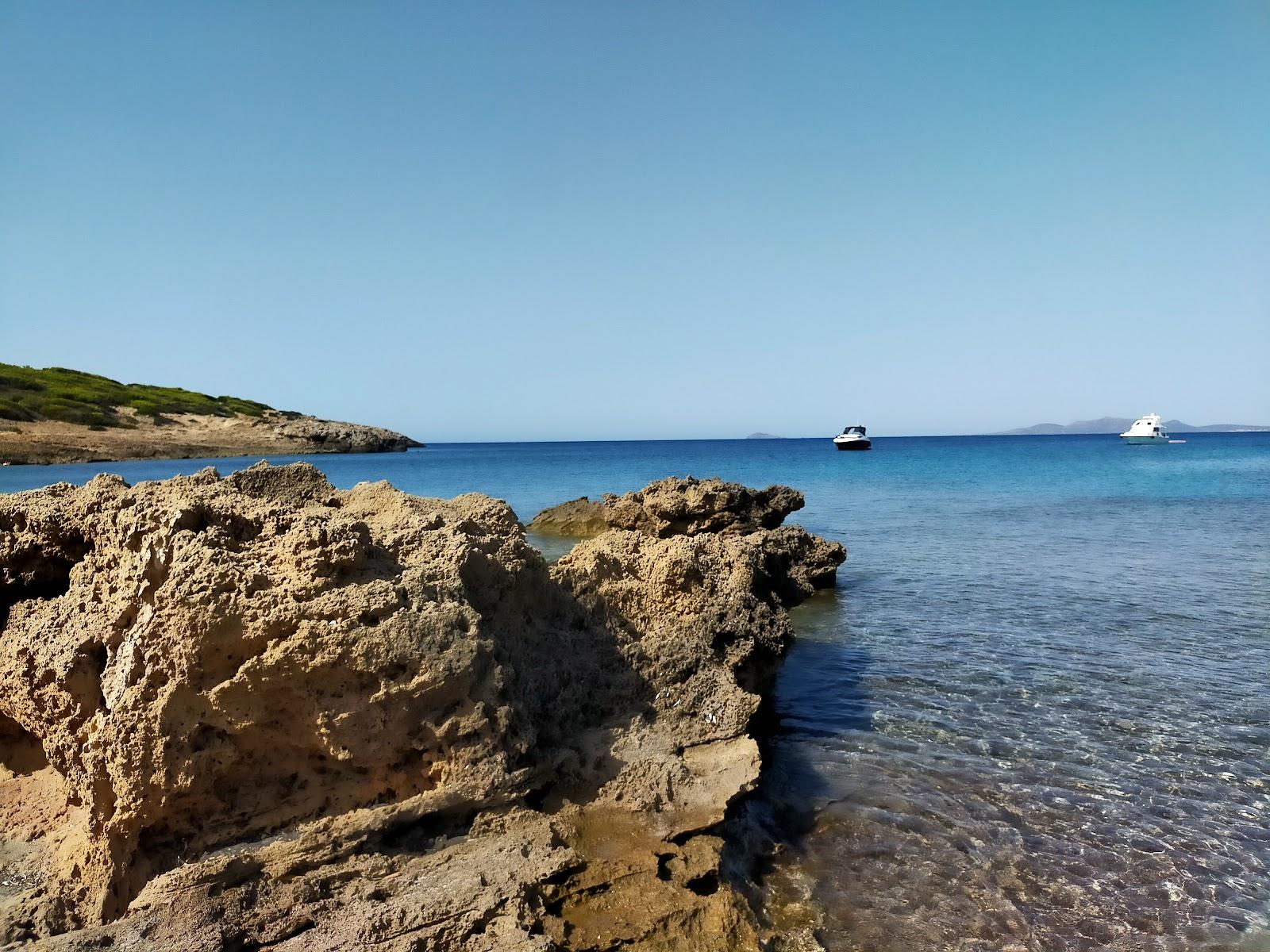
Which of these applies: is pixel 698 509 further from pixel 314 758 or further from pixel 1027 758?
pixel 314 758

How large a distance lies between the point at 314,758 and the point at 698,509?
1048 cm

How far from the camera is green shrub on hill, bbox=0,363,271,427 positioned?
59.5m

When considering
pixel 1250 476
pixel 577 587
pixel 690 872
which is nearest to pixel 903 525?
pixel 577 587

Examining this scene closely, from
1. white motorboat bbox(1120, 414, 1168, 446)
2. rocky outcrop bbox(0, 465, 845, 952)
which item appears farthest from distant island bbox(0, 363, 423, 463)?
white motorboat bbox(1120, 414, 1168, 446)

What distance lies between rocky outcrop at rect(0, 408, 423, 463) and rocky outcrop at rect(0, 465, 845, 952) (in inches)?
2200

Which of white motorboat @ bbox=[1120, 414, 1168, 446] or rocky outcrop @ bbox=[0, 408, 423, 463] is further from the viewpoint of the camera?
white motorboat @ bbox=[1120, 414, 1168, 446]

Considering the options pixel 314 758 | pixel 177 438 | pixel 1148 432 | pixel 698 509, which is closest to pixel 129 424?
pixel 177 438

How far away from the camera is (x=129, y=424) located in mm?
63562

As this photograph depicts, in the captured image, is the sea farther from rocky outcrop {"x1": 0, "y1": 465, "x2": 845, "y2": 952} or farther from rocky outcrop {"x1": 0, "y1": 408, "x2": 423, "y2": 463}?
rocky outcrop {"x1": 0, "y1": 408, "x2": 423, "y2": 463}

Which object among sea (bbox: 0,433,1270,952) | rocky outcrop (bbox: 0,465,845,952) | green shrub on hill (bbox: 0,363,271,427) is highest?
green shrub on hill (bbox: 0,363,271,427)

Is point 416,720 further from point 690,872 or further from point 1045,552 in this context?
point 1045,552

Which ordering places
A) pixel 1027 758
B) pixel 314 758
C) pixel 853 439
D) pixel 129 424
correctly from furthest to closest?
pixel 853 439, pixel 129 424, pixel 1027 758, pixel 314 758

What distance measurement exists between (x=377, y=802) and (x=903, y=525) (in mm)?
24020

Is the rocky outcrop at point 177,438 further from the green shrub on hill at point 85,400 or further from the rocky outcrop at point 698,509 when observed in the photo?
the rocky outcrop at point 698,509
